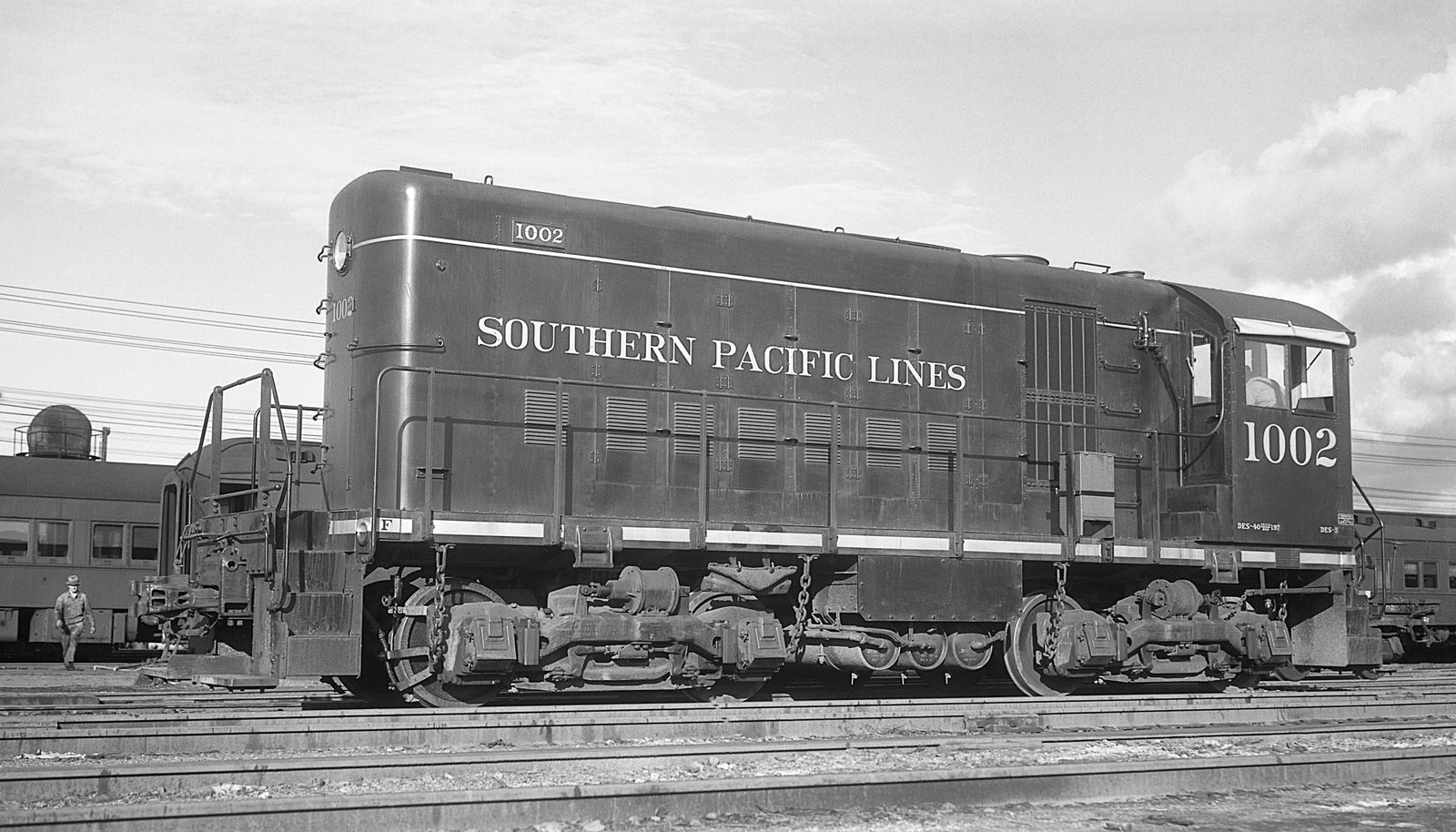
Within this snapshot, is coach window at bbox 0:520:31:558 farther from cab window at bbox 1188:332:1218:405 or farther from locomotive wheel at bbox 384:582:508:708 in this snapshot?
cab window at bbox 1188:332:1218:405

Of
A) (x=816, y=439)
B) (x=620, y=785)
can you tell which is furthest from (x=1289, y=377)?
(x=620, y=785)

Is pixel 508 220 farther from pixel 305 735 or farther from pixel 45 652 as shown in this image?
pixel 45 652

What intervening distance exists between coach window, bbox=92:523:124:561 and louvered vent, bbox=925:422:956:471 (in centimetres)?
1440

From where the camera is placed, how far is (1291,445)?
13.0m

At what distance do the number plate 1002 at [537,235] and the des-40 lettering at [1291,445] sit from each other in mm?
6613

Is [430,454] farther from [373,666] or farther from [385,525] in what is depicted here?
[373,666]

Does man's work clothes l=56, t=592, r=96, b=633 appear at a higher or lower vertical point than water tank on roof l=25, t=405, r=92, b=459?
lower

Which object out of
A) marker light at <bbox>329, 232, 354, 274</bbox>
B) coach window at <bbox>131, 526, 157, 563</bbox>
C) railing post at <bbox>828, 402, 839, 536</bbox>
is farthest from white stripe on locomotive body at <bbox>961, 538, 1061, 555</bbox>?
coach window at <bbox>131, 526, 157, 563</bbox>

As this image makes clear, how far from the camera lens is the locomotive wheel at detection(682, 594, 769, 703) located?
10.7m

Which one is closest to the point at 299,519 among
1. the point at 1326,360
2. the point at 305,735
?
the point at 305,735

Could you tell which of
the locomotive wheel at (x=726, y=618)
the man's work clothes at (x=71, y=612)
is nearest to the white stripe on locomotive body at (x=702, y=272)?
the locomotive wheel at (x=726, y=618)

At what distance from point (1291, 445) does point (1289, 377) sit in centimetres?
66

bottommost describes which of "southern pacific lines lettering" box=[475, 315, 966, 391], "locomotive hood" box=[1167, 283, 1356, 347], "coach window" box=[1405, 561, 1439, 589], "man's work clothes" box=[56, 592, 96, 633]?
"man's work clothes" box=[56, 592, 96, 633]

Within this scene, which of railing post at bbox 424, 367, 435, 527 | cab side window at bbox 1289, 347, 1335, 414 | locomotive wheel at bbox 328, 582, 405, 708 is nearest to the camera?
railing post at bbox 424, 367, 435, 527
